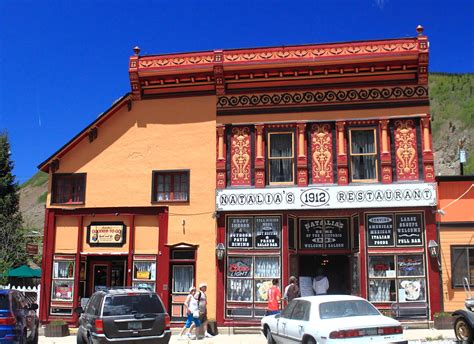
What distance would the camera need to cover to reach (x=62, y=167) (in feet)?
71.8

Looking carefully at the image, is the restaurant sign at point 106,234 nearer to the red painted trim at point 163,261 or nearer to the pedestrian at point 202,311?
the red painted trim at point 163,261

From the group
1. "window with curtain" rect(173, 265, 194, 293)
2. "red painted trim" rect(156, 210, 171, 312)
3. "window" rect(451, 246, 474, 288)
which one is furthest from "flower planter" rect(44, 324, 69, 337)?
"window" rect(451, 246, 474, 288)

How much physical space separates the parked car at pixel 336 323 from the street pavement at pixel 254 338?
174 inches

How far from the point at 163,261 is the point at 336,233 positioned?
6516mm

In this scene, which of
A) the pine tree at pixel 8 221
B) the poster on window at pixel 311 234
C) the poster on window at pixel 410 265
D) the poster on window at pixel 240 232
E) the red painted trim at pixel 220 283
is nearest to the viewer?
the poster on window at pixel 410 265

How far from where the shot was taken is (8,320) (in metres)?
11.3

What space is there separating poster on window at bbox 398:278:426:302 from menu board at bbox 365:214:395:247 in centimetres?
142

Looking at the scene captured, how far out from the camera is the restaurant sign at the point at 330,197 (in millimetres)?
18891

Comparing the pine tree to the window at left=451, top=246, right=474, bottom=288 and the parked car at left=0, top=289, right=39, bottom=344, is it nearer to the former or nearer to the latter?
the parked car at left=0, top=289, right=39, bottom=344

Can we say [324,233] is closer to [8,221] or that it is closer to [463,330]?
[463,330]

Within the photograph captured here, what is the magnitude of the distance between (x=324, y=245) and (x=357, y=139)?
13.5ft

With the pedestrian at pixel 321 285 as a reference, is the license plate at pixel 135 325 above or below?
below

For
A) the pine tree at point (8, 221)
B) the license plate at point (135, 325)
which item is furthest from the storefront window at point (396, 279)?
the pine tree at point (8, 221)

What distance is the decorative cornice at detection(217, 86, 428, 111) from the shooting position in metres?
19.8
